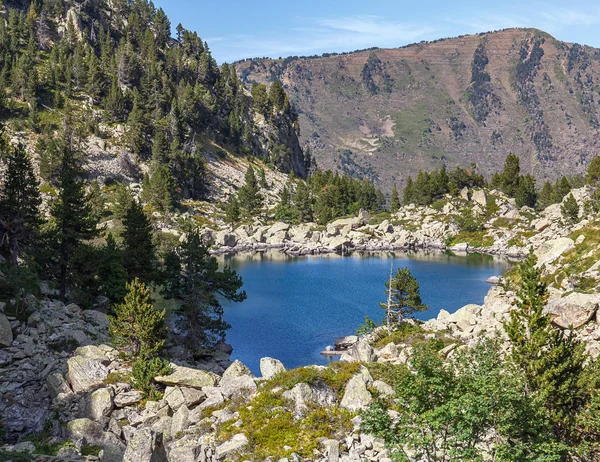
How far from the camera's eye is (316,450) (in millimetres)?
25438

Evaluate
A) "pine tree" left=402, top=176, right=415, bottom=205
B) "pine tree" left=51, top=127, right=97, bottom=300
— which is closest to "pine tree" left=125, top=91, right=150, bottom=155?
"pine tree" left=402, top=176, right=415, bottom=205

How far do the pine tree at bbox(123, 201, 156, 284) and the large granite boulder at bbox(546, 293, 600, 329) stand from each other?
4073cm

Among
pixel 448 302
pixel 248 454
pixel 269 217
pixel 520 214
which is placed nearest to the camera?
pixel 248 454

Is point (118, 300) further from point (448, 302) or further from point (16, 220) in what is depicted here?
point (448, 302)

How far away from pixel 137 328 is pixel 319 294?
57.5 metres

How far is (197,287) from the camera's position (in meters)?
50.3

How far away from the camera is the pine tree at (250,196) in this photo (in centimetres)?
16125

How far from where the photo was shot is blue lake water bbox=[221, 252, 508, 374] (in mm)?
62656

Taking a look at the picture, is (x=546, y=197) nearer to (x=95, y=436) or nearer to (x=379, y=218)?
(x=379, y=218)

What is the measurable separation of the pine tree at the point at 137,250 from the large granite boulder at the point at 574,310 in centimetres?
4073

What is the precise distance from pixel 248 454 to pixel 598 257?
45.3 m

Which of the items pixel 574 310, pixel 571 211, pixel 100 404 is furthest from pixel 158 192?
pixel 574 310

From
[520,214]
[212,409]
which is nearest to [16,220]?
[212,409]

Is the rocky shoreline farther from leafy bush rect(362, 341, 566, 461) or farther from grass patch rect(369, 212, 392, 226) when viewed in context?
grass patch rect(369, 212, 392, 226)
